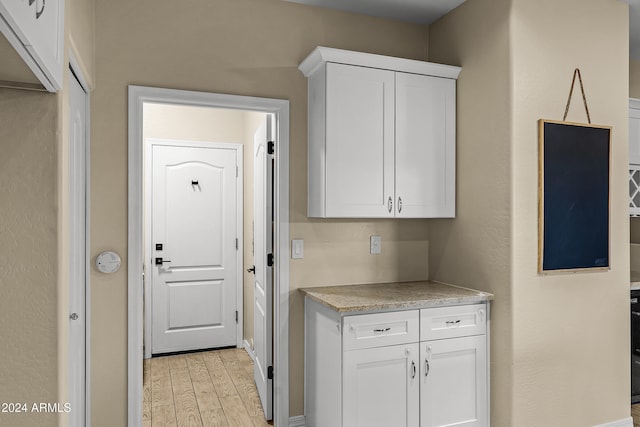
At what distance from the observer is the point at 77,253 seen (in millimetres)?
2102

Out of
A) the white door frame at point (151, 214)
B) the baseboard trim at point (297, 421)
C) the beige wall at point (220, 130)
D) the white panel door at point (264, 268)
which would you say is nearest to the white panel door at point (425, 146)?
the white panel door at point (264, 268)

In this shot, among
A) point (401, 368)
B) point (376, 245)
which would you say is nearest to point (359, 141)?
point (376, 245)

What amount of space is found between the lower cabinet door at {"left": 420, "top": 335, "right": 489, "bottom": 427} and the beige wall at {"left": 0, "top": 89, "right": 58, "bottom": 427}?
1806 millimetres

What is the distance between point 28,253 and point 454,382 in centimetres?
217

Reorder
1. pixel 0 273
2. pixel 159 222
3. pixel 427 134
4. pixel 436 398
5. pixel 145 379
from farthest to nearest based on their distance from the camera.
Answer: pixel 159 222, pixel 145 379, pixel 427 134, pixel 436 398, pixel 0 273

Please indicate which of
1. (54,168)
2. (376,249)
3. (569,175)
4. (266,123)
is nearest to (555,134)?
(569,175)

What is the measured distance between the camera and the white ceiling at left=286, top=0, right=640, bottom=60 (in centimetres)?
279

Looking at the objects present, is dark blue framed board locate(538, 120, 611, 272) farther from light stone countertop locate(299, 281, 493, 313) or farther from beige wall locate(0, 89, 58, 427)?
beige wall locate(0, 89, 58, 427)

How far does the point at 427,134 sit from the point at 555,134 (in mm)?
728

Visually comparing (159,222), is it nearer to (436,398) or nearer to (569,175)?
(436,398)

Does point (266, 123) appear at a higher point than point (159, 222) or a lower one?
higher

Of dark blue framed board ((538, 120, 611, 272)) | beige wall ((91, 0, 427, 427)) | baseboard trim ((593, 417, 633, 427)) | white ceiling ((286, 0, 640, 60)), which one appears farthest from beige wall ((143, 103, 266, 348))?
baseboard trim ((593, 417, 633, 427))

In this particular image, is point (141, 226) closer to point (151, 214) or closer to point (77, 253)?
point (77, 253)

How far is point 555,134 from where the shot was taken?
2.53 m
